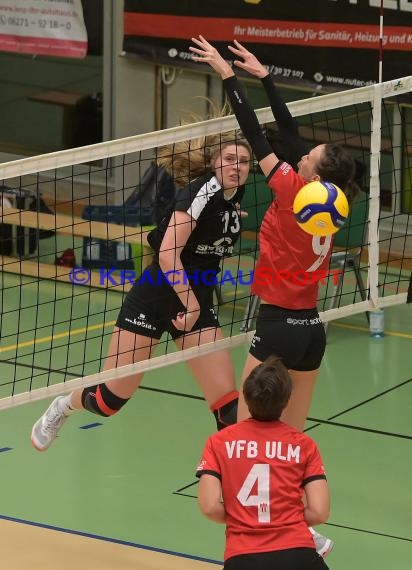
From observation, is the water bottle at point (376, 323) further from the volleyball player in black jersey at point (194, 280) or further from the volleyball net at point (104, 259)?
the volleyball player in black jersey at point (194, 280)

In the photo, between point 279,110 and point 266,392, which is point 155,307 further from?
point 266,392

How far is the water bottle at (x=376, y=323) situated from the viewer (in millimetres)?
10641

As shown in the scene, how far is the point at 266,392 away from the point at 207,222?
1.58 metres

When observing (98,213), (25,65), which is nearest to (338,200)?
(98,213)

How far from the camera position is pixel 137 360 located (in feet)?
22.0

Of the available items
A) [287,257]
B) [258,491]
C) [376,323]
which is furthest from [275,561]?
[376,323]

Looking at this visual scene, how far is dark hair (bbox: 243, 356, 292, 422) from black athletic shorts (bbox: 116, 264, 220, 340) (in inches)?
58.1

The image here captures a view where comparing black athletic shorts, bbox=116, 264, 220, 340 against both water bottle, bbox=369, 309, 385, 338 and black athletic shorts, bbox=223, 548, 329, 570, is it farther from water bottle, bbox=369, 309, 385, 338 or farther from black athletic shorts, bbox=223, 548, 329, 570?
water bottle, bbox=369, 309, 385, 338

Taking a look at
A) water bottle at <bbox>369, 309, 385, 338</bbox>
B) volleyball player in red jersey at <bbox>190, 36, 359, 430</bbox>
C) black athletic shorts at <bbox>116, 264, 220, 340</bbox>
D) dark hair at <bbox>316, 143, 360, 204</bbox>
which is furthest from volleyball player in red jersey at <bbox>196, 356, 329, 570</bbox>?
water bottle at <bbox>369, 309, 385, 338</bbox>

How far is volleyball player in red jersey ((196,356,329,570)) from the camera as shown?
16.7ft

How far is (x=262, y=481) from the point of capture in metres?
5.09

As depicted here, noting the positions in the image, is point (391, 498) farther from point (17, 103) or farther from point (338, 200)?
point (17, 103)

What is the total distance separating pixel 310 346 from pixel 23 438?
2802mm

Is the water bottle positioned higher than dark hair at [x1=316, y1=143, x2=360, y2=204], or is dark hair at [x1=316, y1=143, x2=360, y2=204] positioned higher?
dark hair at [x1=316, y1=143, x2=360, y2=204]
